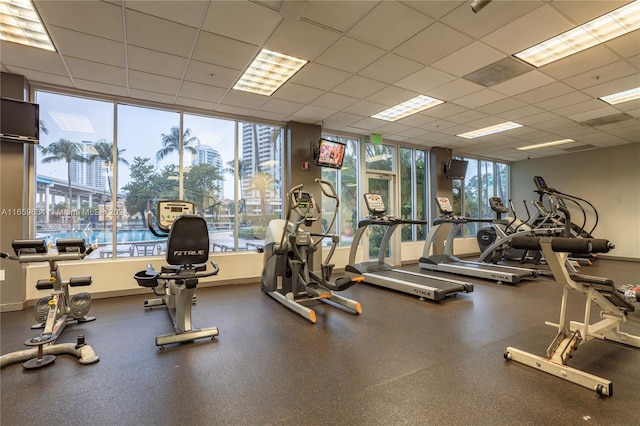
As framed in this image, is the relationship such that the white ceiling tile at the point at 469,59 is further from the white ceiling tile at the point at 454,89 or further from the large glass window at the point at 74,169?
the large glass window at the point at 74,169

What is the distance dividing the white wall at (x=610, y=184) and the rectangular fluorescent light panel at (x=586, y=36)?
7.17m

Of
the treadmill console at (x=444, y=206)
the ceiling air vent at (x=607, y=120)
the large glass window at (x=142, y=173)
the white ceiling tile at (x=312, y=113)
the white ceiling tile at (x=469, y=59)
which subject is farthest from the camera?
the treadmill console at (x=444, y=206)

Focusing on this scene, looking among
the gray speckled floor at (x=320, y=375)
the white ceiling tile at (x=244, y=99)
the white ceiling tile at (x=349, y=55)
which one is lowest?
the gray speckled floor at (x=320, y=375)

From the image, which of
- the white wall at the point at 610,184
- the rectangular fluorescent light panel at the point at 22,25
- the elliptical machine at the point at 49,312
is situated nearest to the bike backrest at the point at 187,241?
the elliptical machine at the point at 49,312

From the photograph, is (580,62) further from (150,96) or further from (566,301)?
(150,96)

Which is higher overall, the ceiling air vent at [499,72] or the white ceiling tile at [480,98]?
the ceiling air vent at [499,72]

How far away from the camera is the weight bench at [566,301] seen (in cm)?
220

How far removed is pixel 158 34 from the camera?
322 cm

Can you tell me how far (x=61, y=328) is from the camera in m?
3.28

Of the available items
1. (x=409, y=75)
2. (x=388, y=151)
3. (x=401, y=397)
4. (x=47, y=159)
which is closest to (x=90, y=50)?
(x=47, y=159)

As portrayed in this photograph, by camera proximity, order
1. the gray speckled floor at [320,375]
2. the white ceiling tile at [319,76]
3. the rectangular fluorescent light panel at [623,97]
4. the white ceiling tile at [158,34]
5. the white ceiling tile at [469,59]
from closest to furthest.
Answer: the gray speckled floor at [320,375], the white ceiling tile at [158,34], the white ceiling tile at [469,59], the white ceiling tile at [319,76], the rectangular fluorescent light panel at [623,97]

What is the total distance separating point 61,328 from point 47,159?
2.73 m

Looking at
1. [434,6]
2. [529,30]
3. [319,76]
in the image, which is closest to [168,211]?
[319,76]

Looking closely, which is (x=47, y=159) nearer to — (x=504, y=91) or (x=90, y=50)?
(x=90, y=50)
